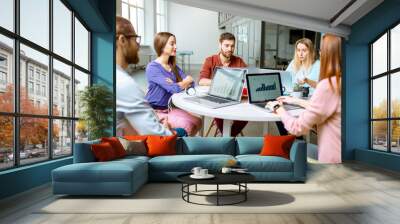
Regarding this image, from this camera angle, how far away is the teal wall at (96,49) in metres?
5.76

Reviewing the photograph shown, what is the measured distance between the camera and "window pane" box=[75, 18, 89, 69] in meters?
7.87

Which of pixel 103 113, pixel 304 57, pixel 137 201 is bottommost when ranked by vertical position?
pixel 137 201

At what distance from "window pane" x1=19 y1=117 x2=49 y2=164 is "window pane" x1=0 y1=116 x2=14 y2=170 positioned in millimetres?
249

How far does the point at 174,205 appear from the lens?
14.9 feet

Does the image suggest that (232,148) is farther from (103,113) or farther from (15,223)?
(15,223)

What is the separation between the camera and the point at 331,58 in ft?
30.9

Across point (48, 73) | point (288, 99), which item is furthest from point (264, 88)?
point (48, 73)

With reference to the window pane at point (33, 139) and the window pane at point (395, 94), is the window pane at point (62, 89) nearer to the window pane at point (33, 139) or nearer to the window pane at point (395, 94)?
the window pane at point (33, 139)

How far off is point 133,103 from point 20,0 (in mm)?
3486

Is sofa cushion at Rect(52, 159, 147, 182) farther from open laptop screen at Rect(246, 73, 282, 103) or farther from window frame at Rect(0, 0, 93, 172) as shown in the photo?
open laptop screen at Rect(246, 73, 282, 103)

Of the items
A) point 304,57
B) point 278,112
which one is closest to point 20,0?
point 278,112

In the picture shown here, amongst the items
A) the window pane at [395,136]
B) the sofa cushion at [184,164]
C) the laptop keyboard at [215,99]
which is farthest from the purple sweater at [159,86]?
the window pane at [395,136]

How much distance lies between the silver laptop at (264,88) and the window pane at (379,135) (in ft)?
5.77

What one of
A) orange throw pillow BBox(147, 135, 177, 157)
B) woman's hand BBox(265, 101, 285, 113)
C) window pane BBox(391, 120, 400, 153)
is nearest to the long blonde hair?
woman's hand BBox(265, 101, 285, 113)
